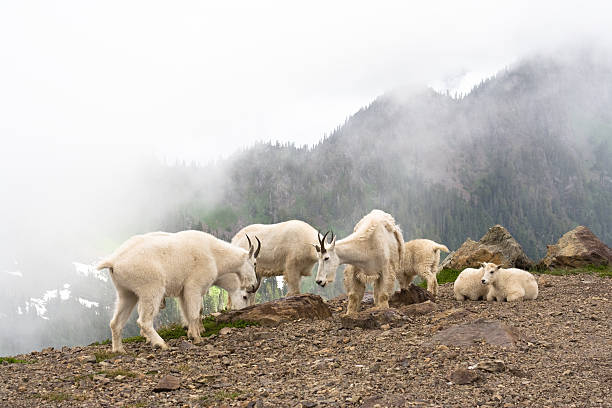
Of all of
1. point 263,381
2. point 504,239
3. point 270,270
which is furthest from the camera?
point 504,239

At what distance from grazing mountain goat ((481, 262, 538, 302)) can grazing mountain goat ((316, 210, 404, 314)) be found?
160 inches

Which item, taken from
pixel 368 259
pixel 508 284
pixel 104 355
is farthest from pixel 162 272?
pixel 508 284

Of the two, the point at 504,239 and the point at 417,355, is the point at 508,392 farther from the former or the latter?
the point at 504,239

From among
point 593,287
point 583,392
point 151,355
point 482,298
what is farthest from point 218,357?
point 593,287

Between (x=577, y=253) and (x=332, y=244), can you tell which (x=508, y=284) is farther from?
(x=577, y=253)

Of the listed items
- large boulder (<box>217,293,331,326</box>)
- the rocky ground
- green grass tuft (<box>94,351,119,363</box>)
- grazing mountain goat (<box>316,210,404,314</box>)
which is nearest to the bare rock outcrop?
the rocky ground

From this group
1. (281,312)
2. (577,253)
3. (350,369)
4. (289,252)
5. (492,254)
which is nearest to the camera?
(350,369)

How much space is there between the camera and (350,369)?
32.2 feet

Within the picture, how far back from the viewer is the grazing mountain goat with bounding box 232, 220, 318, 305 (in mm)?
19281

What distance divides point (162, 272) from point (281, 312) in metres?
3.93

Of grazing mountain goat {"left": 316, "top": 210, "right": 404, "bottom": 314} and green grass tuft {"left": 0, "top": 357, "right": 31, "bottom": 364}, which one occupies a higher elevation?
grazing mountain goat {"left": 316, "top": 210, "right": 404, "bottom": 314}

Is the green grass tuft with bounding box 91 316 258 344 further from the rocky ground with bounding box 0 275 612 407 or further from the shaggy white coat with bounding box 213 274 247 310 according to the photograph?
the shaggy white coat with bounding box 213 274 247 310

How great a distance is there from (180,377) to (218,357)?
178cm

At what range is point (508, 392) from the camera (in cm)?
802
